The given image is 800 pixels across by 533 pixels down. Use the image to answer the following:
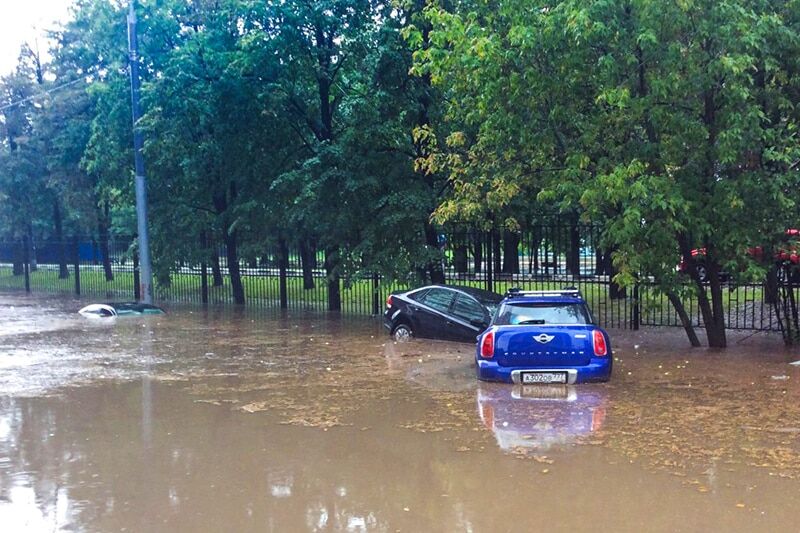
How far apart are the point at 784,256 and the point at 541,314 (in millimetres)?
4976

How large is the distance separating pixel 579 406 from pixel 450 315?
5842 mm

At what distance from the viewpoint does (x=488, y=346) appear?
1035 centimetres

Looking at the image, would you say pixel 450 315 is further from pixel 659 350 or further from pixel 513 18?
pixel 513 18

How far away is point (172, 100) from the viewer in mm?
21672

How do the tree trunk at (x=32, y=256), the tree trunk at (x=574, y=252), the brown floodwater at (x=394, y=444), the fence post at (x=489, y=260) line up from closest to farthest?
1. the brown floodwater at (x=394, y=444)
2. the tree trunk at (x=574, y=252)
3. the fence post at (x=489, y=260)
4. the tree trunk at (x=32, y=256)

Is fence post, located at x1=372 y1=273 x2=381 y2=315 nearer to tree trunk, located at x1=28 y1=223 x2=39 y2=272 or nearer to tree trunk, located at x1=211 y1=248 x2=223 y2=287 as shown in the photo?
tree trunk, located at x1=211 y1=248 x2=223 y2=287

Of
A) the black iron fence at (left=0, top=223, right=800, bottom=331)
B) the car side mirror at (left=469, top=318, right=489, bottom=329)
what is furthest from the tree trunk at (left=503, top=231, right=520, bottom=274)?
the car side mirror at (left=469, top=318, right=489, bottom=329)

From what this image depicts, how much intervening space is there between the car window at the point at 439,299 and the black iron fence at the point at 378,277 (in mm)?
3024

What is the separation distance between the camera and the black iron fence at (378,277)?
16812 millimetres

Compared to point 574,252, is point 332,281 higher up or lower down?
lower down

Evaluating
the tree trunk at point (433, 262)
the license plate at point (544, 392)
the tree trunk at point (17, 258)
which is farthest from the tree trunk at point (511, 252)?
the tree trunk at point (17, 258)

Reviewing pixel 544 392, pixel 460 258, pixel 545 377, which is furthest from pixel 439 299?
pixel 544 392

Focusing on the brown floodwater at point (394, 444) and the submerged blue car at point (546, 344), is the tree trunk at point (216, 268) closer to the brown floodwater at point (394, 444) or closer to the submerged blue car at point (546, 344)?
the brown floodwater at point (394, 444)

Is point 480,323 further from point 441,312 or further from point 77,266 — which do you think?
point 77,266
